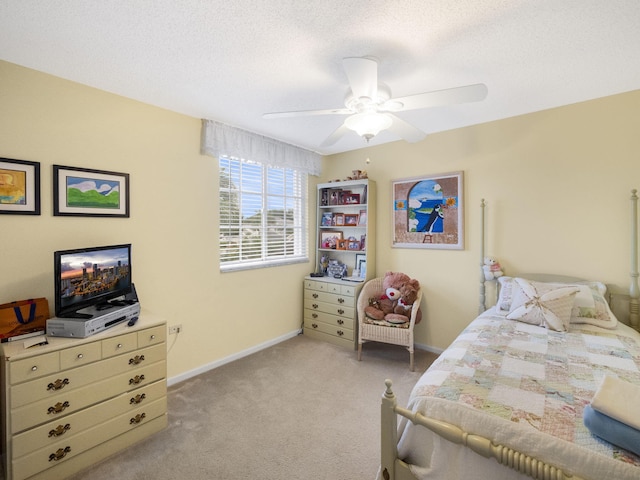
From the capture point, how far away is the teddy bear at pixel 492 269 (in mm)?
2873

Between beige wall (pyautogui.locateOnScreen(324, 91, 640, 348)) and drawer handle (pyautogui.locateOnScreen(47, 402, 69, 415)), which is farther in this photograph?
beige wall (pyautogui.locateOnScreen(324, 91, 640, 348))

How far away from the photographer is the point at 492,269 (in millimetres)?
2877

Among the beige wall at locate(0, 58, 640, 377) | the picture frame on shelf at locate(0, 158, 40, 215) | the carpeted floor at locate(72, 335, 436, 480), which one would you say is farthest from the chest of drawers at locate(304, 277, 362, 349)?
the picture frame on shelf at locate(0, 158, 40, 215)

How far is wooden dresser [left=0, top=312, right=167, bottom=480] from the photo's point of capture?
155 centimetres

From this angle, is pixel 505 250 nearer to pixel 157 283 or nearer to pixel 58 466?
pixel 157 283

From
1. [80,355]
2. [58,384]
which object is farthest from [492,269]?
[58,384]


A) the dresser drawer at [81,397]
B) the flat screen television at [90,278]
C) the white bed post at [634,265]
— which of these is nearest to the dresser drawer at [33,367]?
the dresser drawer at [81,397]

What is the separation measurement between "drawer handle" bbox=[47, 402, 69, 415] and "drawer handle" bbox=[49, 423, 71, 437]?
0.09 metres

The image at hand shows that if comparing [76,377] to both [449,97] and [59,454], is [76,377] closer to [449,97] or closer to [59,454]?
[59,454]

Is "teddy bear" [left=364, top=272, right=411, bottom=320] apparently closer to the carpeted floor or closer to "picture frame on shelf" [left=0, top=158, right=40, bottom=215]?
the carpeted floor

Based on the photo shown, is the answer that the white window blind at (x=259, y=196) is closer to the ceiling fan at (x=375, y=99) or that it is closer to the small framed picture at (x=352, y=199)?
the small framed picture at (x=352, y=199)

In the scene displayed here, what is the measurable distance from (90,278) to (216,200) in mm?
1346

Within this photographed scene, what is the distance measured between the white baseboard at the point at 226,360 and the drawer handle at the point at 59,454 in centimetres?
98

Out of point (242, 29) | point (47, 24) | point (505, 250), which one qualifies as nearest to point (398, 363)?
point (505, 250)
